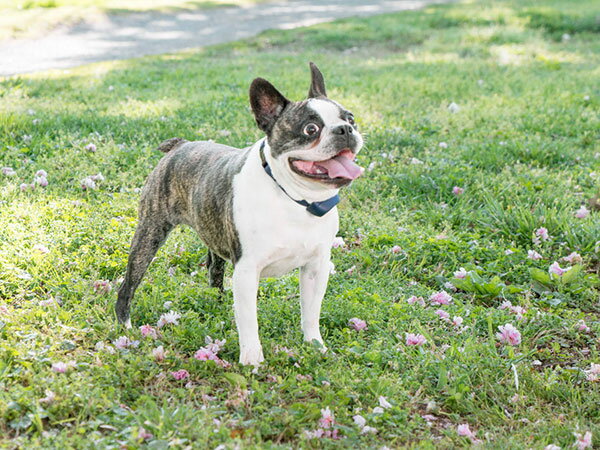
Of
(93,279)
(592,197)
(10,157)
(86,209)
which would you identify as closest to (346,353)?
(93,279)

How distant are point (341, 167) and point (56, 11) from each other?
483 inches

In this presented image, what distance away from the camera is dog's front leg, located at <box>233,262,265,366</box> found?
11.8ft

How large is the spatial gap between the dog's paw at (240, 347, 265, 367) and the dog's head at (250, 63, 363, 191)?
882 mm

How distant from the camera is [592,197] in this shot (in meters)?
5.91

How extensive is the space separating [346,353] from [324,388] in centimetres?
41

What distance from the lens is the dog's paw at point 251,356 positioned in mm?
3656

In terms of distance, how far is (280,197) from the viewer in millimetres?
3537

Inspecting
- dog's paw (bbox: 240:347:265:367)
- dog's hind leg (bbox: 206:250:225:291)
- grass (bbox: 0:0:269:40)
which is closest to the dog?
dog's paw (bbox: 240:347:265:367)

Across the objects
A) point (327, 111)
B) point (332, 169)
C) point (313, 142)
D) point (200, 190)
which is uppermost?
point (327, 111)

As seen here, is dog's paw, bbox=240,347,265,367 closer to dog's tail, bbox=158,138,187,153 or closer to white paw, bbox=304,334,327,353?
white paw, bbox=304,334,327,353

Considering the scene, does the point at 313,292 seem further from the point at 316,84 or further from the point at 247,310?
the point at 316,84

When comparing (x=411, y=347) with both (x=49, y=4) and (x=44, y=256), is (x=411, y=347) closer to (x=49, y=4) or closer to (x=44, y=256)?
(x=44, y=256)

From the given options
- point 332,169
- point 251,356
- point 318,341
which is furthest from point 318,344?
point 332,169

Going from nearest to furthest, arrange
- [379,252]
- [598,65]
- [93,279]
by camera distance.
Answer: [93,279] → [379,252] → [598,65]
